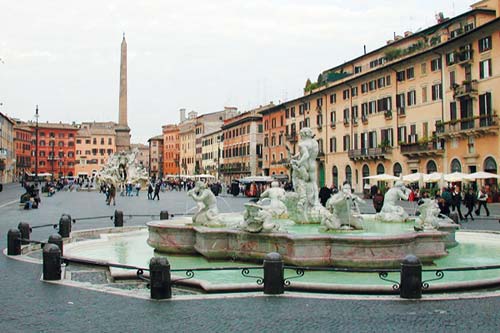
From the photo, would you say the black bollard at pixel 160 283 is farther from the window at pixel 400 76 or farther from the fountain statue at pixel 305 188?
the window at pixel 400 76

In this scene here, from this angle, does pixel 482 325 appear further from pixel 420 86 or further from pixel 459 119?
pixel 420 86

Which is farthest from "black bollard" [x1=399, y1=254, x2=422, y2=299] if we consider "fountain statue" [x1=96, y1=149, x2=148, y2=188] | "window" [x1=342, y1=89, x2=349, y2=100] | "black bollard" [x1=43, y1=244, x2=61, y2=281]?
"fountain statue" [x1=96, y1=149, x2=148, y2=188]

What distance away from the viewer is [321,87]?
185ft

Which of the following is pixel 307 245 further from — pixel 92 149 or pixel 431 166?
pixel 92 149

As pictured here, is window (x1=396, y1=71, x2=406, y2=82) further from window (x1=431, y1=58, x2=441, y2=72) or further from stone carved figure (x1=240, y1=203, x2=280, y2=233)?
stone carved figure (x1=240, y1=203, x2=280, y2=233)

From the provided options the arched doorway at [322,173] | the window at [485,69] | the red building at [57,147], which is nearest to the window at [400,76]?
the window at [485,69]

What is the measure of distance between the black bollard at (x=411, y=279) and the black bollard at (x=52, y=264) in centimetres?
551

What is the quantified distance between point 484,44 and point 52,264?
31.6 m

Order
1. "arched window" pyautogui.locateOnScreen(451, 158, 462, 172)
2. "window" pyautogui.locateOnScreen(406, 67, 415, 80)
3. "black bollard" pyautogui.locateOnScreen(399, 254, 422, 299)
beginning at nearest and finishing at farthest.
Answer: "black bollard" pyautogui.locateOnScreen(399, 254, 422, 299)
"arched window" pyautogui.locateOnScreen(451, 158, 462, 172)
"window" pyautogui.locateOnScreen(406, 67, 415, 80)

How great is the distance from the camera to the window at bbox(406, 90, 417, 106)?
41.7 m

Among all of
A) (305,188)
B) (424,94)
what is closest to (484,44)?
(424,94)

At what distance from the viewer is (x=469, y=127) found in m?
35.1

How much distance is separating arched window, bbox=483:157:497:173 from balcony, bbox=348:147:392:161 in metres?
11.0

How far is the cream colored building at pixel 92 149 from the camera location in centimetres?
12700
